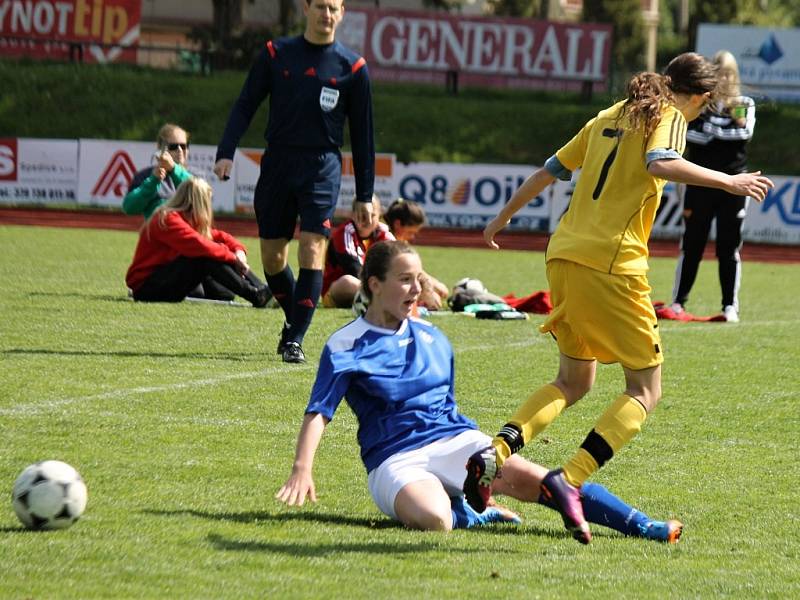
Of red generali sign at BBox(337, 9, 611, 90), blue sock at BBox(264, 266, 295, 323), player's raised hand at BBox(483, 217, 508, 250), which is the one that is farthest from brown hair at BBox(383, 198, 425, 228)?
red generali sign at BBox(337, 9, 611, 90)

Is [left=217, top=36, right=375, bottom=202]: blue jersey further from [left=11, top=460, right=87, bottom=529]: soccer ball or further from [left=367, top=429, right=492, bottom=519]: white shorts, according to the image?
[left=11, top=460, right=87, bottom=529]: soccer ball

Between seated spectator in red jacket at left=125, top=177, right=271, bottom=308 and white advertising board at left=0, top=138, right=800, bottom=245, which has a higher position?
seated spectator in red jacket at left=125, top=177, right=271, bottom=308

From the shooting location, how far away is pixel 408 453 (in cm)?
525

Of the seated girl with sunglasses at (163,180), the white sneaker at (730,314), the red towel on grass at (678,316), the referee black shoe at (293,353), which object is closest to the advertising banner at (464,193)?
the seated girl with sunglasses at (163,180)

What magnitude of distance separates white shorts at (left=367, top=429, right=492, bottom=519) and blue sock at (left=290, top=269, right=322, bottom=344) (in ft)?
12.7

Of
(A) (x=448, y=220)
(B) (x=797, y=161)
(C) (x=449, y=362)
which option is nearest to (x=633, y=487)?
(C) (x=449, y=362)

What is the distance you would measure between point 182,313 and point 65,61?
28.7 m

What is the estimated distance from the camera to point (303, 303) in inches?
362

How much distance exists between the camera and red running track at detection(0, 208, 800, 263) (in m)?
24.4

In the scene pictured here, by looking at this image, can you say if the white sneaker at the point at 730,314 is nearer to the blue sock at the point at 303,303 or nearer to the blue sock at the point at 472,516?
the blue sock at the point at 303,303

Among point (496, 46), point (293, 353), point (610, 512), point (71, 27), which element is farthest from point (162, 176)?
point (71, 27)

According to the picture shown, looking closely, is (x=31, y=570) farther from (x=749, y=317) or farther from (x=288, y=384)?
(x=749, y=317)

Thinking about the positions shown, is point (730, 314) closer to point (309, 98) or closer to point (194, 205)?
point (194, 205)

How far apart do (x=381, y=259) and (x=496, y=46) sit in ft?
109
